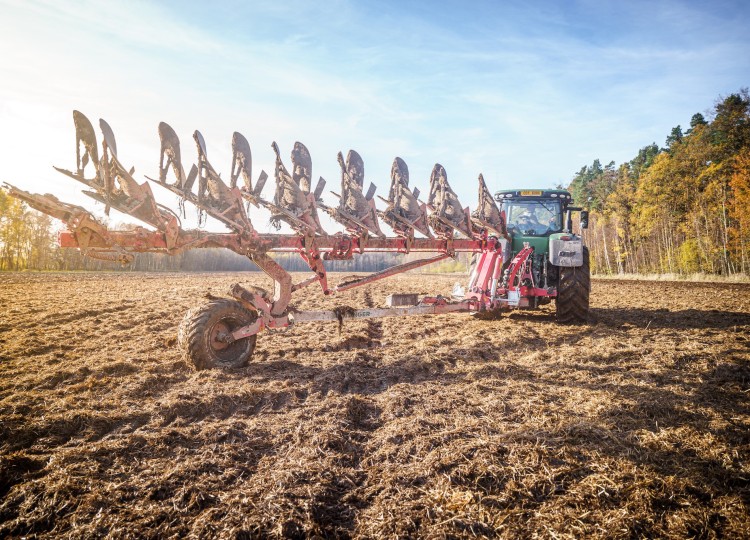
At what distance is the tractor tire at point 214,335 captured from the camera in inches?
210

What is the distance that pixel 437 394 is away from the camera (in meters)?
4.61

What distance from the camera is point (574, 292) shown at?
8.69m

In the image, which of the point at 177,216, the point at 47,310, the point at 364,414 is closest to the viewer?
the point at 364,414

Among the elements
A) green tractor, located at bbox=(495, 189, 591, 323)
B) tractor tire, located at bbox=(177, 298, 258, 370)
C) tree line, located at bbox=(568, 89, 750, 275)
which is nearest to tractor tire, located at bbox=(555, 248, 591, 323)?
green tractor, located at bbox=(495, 189, 591, 323)

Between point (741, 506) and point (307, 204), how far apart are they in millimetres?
5870

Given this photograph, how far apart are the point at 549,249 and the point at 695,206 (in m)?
35.0

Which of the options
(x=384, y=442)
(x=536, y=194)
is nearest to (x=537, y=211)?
(x=536, y=194)

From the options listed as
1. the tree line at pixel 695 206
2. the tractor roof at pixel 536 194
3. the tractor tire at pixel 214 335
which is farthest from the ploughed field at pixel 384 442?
the tree line at pixel 695 206

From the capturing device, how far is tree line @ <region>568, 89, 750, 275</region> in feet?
98.0

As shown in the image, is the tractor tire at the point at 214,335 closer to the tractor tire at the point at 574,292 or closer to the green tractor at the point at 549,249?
the green tractor at the point at 549,249

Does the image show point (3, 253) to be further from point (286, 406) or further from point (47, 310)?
point (286, 406)

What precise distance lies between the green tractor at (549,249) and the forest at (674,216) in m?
27.8

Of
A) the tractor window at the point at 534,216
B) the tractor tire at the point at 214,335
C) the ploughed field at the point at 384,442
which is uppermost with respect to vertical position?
the tractor window at the point at 534,216

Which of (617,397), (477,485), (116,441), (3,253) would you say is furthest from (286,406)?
(3,253)
